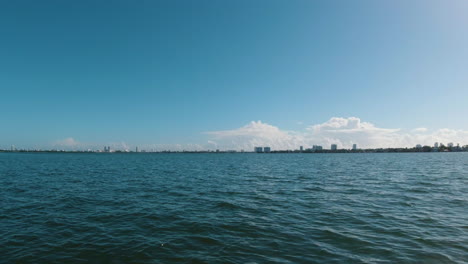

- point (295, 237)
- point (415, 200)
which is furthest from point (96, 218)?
point (415, 200)

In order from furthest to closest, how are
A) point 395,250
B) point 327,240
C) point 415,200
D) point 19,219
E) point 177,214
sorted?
point 415,200 < point 177,214 < point 19,219 < point 327,240 < point 395,250

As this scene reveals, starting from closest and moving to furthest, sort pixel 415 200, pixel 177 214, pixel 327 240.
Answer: pixel 327 240, pixel 177 214, pixel 415 200

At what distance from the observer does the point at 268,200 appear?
23734 mm

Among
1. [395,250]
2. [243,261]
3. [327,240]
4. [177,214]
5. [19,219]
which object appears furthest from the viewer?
[177,214]

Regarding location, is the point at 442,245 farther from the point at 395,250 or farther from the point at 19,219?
the point at 19,219

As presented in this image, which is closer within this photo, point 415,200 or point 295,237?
point 295,237

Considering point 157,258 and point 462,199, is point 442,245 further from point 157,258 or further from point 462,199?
point 462,199

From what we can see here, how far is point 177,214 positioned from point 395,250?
14691 millimetres

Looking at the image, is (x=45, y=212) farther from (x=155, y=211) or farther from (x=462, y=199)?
(x=462, y=199)

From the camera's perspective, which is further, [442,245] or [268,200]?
[268,200]

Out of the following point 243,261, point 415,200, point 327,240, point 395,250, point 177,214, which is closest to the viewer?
point 243,261

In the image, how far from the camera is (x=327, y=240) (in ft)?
42.9

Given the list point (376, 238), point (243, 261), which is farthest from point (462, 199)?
point (243, 261)

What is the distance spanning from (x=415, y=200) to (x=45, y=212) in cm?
3450
